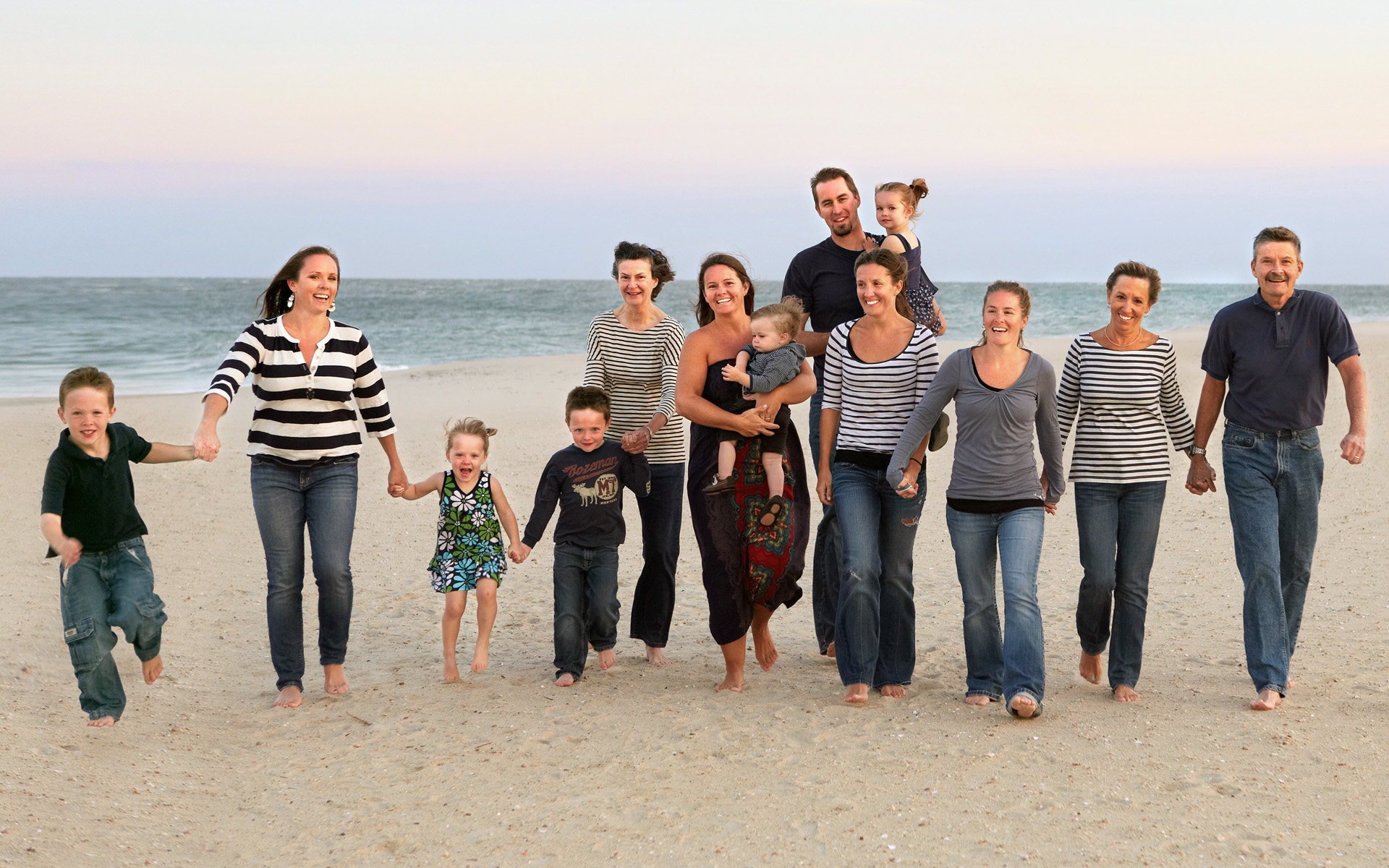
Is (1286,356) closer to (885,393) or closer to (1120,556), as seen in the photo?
(1120,556)

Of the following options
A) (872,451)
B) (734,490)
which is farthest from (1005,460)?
(734,490)

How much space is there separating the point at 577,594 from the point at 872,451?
5.20ft

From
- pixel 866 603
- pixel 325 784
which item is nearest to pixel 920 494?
pixel 866 603

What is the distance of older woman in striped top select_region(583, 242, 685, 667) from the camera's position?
17.7 ft

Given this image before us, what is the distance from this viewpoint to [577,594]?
5.29m

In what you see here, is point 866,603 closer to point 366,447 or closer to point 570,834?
point 570,834

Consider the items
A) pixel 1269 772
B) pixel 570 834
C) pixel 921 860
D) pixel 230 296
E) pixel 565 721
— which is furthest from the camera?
pixel 230 296

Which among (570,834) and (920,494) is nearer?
(570,834)

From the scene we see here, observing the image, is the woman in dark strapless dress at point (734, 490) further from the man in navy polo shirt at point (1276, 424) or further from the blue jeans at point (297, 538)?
the man in navy polo shirt at point (1276, 424)

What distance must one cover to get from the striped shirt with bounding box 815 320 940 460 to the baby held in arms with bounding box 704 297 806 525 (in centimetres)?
26

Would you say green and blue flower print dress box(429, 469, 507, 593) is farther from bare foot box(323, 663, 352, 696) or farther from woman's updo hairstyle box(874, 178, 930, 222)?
woman's updo hairstyle box(874, 178, 930, 222)

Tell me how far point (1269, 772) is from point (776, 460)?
88.0 inches

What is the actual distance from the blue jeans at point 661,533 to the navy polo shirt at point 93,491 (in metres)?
2.23

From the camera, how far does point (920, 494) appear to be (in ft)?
15.8
